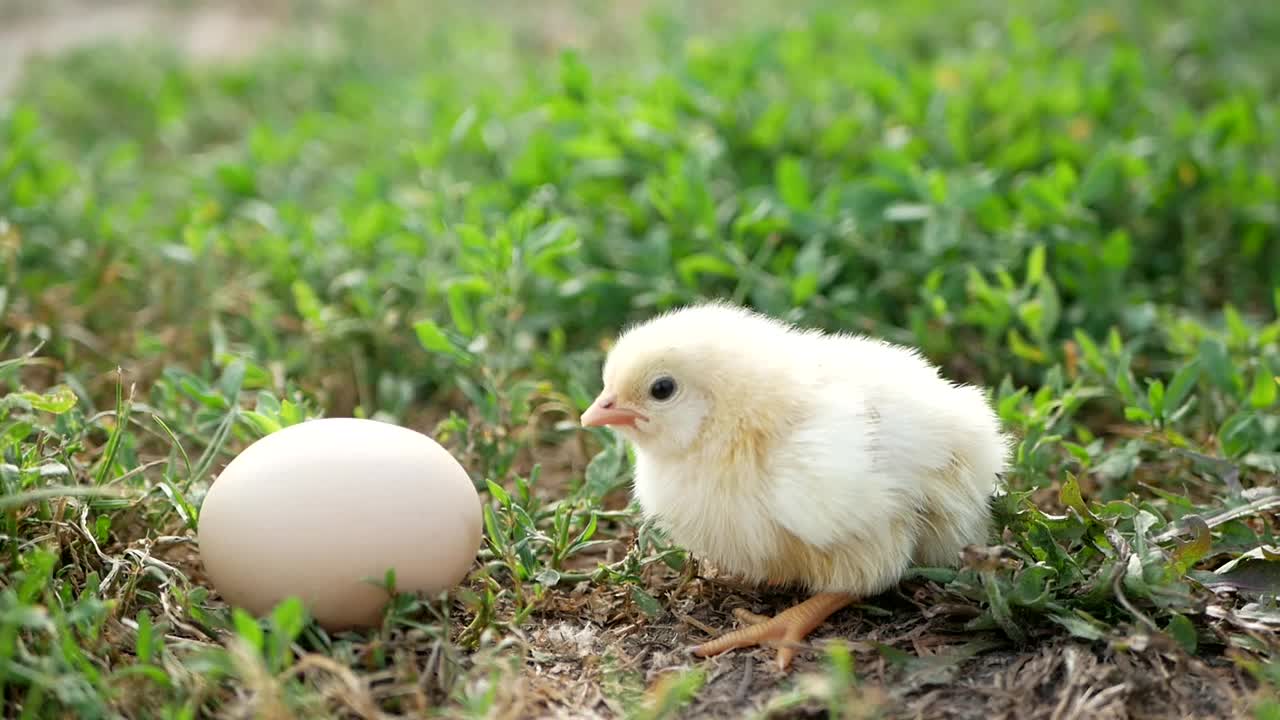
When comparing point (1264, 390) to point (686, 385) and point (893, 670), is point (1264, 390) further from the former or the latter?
point (686, 385)

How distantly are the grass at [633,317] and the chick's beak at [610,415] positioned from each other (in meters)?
0.27

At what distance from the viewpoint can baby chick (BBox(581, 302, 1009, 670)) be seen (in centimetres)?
256

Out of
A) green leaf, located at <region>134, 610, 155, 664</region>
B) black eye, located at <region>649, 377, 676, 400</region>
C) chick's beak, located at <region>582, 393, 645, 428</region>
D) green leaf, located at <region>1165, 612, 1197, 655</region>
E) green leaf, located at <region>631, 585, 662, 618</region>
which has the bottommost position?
green leaf, located at <region>631, 585, 662, 618</region>

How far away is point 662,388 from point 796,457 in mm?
345

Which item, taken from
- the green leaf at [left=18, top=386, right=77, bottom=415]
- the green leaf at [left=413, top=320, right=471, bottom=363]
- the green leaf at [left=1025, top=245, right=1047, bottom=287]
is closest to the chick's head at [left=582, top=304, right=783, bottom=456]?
the green leaf at [left=413, top=320, right=471, bottom=363]

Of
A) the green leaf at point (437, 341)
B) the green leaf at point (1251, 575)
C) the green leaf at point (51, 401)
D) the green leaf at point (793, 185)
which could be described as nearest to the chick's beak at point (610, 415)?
the green leaf at point (437, 341)

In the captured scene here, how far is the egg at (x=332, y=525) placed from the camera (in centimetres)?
242

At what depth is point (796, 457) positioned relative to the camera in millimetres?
2564

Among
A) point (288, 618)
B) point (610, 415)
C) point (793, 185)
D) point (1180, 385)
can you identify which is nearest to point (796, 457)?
point (610, 415)

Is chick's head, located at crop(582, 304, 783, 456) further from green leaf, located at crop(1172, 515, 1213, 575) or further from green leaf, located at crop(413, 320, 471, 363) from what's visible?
green leaf, located at crop(1172, 515, 1213, 575)

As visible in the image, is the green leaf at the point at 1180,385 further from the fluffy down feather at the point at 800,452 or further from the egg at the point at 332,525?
the egg at the point at 332,525

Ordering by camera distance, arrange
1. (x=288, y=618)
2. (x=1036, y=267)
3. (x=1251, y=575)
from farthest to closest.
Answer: (x=1036, y=267) < (x=1251, y=575) < (x=288, y=618)

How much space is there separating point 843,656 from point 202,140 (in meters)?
5.22

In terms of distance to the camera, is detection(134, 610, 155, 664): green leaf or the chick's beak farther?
the chick's beak
